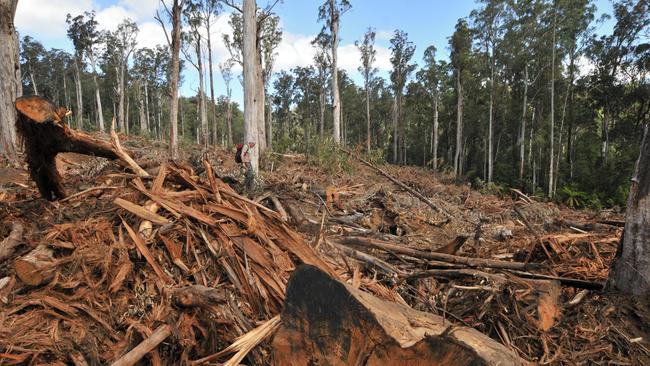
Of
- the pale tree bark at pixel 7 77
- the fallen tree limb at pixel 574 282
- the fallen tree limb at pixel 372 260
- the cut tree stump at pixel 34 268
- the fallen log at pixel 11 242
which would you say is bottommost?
the fallen tree limb at pixel 574 282

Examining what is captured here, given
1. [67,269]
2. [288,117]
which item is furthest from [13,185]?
[288,117]

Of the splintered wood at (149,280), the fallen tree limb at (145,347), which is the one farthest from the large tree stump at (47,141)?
the fallen tree limb at (145,347)

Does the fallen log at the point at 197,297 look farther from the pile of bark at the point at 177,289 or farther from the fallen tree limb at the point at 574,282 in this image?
the fallen tree limb at the point at 574,282

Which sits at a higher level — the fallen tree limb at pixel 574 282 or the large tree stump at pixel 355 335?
the large tree stump at pixel 355 335

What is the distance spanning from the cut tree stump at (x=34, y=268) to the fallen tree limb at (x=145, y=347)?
85cm

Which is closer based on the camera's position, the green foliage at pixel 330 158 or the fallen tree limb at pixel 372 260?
the fallen tree limb at pixel 372 260

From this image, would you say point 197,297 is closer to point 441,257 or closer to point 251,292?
point 251,292

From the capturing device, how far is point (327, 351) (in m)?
1.65

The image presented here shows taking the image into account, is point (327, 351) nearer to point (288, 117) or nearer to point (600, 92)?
point (600, 92)

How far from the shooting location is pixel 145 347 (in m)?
1.86

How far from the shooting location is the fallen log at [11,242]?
7.80 ft

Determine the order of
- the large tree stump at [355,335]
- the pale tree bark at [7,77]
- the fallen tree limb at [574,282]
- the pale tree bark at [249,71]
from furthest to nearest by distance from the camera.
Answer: the pale tree bark at [249,71]
the pale tree bark at [7,77]
the fallen tree limb at [574,282]
the large tree stump at [355,335]

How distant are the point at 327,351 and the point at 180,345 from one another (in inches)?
35.3

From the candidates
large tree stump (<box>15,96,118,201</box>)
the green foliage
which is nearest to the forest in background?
the green foliage
